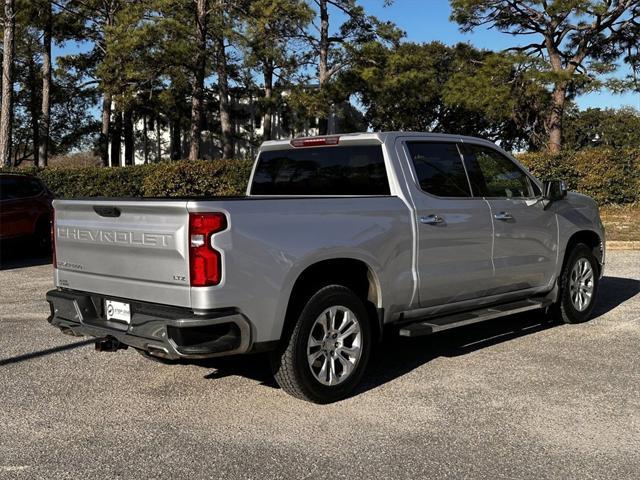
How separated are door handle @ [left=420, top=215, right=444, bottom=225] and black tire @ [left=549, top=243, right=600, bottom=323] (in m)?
2.09

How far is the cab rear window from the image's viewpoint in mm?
5227

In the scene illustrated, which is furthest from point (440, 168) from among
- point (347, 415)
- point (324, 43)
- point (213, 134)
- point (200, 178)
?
point (213, 134)

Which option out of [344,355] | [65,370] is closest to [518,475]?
[344,355]

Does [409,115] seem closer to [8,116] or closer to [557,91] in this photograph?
[557,91]

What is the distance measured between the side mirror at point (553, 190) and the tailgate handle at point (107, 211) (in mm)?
3918

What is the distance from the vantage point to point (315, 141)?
18.2 ft

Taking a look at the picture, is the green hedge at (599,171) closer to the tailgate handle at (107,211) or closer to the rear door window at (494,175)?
the rear door window at (494,175)

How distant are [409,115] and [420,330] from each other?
3236cm

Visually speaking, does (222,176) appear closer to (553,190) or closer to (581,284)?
(581,284)

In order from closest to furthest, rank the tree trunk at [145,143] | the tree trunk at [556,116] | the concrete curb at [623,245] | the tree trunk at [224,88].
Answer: the concrete curb at [623,245] < the tree trunk at [556,116] < the tree trunk at [224,88] < the tree trunk at [145,143]

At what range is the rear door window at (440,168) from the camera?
529cm

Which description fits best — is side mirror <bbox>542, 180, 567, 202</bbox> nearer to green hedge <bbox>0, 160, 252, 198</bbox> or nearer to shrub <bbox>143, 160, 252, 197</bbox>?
green hedge <bbox>0, 160, 252, 198</bbox>

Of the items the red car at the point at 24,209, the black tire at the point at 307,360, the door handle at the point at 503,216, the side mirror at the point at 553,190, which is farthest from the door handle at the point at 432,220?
the red car at the point at 24,209

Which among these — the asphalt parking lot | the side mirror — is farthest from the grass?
the asphalt parking lot
